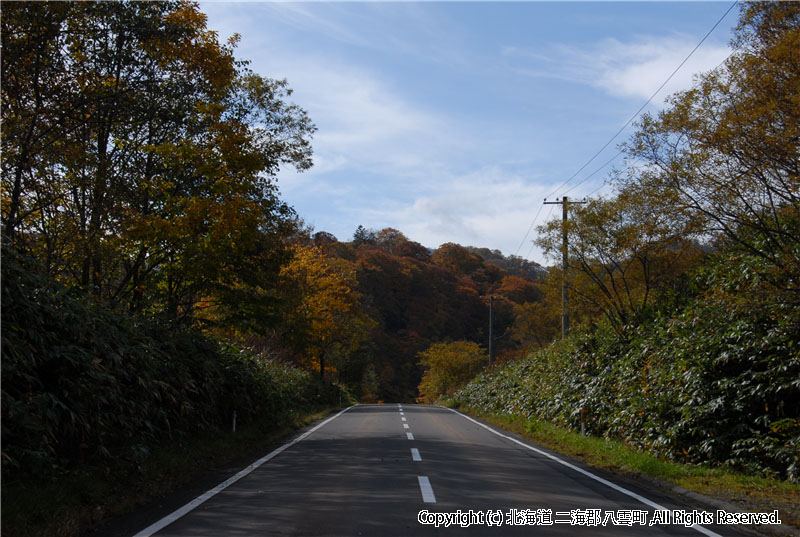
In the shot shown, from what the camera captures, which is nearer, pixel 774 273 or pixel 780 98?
pixel 780 98

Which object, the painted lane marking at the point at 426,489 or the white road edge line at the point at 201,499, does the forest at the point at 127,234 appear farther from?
the painted lane marking at the point at 426,489

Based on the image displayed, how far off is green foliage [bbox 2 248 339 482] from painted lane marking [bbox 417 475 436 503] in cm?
400

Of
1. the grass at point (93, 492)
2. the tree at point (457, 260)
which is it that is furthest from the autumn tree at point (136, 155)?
the tree at point (457, 260)

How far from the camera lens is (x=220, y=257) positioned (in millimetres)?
14172

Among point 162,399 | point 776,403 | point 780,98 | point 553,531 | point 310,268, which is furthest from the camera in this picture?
point 310,268

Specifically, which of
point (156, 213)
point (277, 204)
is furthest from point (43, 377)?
point (277, 204)

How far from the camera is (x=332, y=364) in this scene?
Result: 4444 centimetres

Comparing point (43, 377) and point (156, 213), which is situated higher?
point (156, 213)

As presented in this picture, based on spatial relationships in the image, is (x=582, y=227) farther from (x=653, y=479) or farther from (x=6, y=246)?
(x=6, y=246)

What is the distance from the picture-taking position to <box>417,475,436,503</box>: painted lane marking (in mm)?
7180

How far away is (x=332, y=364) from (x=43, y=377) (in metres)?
37.3

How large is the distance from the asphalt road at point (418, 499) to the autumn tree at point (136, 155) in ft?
17.6

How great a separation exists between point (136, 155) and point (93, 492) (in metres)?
9.85

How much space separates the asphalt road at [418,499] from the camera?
595cm
